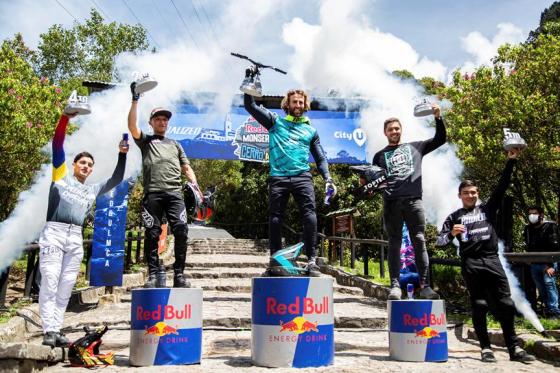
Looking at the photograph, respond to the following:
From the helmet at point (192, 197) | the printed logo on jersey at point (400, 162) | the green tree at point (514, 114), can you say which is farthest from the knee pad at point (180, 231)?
the green tree at point (514, 114)

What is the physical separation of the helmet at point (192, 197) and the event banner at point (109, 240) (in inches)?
132

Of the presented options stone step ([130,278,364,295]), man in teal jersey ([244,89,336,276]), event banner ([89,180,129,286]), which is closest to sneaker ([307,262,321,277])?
man in teal jersey ([244,89,336,276])

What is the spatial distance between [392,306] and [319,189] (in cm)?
1399

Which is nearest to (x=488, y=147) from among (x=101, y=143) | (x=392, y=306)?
(x=392, y=306)

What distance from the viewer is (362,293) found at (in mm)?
9047

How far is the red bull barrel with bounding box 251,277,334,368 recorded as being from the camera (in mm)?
3637

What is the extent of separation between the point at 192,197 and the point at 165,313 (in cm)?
157

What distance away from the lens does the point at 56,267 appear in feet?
13.4

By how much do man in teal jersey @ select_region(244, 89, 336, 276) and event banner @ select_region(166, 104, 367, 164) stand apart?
24.3 ft

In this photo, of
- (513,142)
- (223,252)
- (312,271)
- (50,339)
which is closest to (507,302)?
(513,142)

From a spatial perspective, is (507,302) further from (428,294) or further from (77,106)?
(77,106)

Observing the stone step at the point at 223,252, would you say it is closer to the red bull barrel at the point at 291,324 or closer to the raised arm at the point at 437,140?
the raised arm at the point at 437,140

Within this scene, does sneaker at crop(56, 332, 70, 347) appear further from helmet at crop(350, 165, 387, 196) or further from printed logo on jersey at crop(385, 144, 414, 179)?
printed logo on jersey at crop(385, 144, 414, 179)

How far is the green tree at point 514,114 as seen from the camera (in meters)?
8.97
